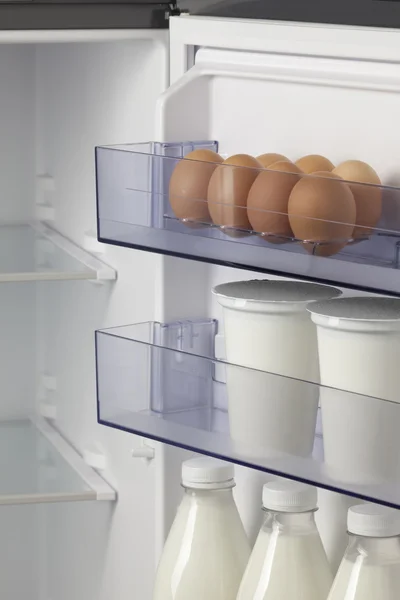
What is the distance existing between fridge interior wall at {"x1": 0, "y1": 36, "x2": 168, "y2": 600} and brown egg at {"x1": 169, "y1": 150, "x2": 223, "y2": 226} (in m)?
0.22

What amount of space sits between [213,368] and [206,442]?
3.5 inches

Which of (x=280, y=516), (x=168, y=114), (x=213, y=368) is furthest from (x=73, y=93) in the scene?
(x=280, y=516)

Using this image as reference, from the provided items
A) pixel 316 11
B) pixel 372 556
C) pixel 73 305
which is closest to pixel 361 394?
pixel 372 556

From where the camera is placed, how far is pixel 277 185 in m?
1.27

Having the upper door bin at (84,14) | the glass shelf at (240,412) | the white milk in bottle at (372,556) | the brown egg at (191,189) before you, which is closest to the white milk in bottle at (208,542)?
the glass shelf at (240,412)

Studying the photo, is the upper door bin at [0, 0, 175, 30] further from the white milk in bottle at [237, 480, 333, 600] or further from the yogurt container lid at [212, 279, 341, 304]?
the white milk in bottle at [237, 480, 333, 600]

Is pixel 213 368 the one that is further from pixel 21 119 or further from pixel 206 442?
pixel 21 119

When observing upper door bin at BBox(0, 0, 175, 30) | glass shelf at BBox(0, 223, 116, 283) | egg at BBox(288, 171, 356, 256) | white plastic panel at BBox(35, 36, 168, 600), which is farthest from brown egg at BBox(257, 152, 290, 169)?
glass shelf at BBox(0, 223, 116, 283)

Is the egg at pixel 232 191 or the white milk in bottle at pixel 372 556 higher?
the egg at pixel 232 191

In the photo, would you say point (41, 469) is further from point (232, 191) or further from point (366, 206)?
point (366, 206)

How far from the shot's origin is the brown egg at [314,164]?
4.37ft

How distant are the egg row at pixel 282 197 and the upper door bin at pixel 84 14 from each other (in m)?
0.32

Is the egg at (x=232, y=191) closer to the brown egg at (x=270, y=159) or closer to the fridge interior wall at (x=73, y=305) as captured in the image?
the brown egg at (x=270, y=159)

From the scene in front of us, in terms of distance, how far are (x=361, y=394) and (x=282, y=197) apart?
0.23 metres
